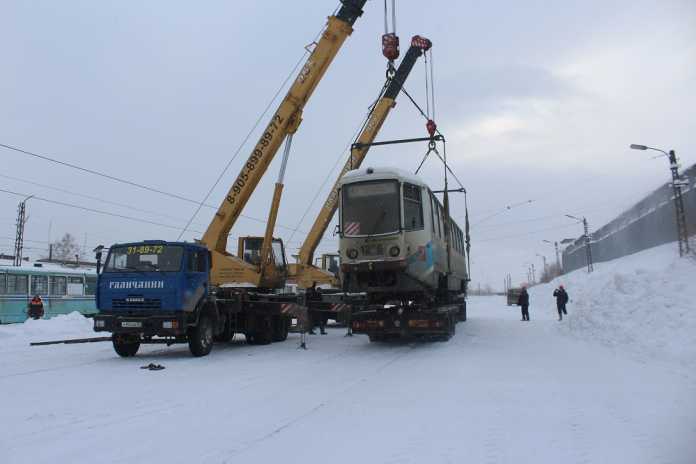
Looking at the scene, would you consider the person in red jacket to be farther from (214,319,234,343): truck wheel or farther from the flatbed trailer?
the flatbed trailer

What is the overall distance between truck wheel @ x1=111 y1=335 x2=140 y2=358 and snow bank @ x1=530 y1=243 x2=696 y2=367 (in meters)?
10.5

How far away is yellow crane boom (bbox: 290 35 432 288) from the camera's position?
20.2m

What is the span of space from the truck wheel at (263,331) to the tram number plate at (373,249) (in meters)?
4.13

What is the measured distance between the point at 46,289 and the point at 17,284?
6.25 feet

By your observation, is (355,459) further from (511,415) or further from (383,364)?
(383,364)

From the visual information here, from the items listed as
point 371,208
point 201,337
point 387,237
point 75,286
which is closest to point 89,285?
point 75,286

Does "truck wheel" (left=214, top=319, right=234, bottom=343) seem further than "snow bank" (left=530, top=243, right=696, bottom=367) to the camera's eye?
Yes

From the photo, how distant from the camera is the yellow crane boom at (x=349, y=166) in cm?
2020

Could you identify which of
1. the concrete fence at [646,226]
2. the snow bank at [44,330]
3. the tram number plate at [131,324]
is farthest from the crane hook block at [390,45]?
the concrete fence at [646,226]

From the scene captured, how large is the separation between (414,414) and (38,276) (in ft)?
79.3

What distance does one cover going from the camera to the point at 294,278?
19766mm

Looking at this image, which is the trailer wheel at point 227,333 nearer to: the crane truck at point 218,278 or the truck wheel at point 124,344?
the crane truck at point 218,278

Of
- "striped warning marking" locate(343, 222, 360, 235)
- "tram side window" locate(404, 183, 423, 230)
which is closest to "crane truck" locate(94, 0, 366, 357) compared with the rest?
"striped warning marking" locate(343, 222, 360, 235)

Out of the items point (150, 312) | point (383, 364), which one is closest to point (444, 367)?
point (383, 364)
